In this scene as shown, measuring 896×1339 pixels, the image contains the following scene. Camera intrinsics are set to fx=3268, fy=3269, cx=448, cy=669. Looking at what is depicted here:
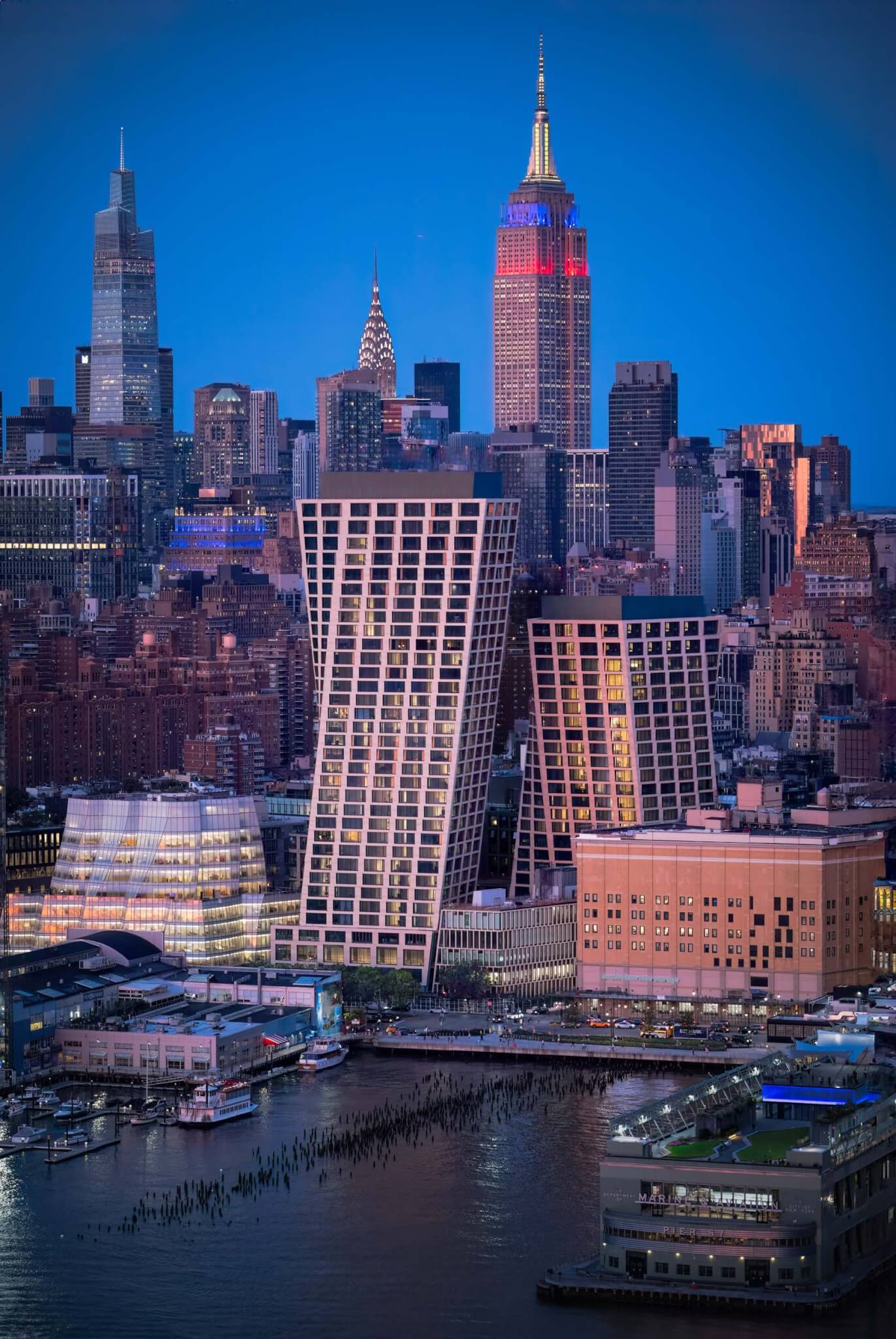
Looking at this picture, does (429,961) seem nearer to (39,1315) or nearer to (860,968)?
(860,968)

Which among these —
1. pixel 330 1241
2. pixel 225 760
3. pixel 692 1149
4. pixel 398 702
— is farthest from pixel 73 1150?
pixel 225 760

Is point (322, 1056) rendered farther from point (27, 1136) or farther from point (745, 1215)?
point (745, 1215)

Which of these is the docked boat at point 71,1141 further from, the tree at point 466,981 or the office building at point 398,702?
the office building at point 398,702

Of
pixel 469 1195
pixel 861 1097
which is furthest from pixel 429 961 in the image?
pixel 861 1097

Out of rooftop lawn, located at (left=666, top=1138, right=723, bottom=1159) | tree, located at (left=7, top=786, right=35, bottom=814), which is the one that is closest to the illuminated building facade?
tree, located at (left=7, top=786, right=35, bottom=814)

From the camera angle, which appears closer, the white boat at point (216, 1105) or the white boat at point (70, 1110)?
the white boat at point (216, 1105)

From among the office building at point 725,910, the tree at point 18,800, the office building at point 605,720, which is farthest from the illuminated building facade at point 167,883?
the tree at point 18,800

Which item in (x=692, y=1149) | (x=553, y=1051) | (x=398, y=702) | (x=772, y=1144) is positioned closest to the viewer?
(x=692, y=1149)
